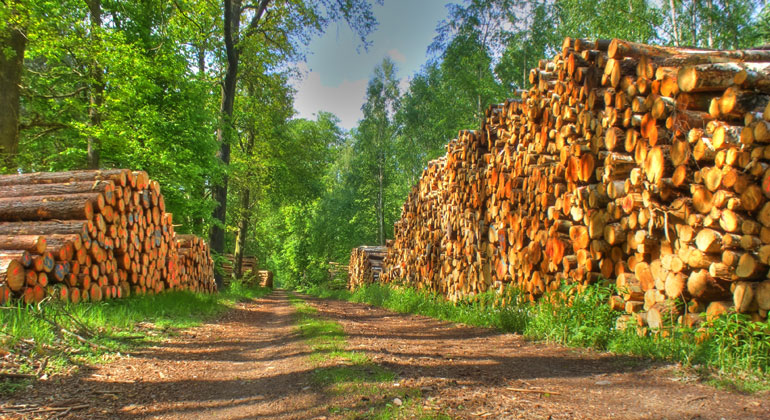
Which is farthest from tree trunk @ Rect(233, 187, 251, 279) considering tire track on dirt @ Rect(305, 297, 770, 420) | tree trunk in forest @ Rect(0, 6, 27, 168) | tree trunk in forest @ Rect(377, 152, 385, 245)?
tire track on dirt @ Rect(305, 297, 770, 420)

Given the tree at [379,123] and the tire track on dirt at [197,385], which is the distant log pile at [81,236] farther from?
the tree at [379,123]

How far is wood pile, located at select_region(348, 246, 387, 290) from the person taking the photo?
17.9 metres

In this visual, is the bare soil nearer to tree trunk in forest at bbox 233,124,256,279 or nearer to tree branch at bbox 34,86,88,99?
tree branch at bbox 34,86,88,99

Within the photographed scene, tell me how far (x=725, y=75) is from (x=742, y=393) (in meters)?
2.61

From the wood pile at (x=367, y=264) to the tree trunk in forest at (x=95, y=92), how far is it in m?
10.1

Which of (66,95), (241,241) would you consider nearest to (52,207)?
(66,95)

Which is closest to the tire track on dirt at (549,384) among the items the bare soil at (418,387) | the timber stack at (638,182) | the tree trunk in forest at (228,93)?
the bare soil at (418,387)

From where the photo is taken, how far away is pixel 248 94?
68.7 feet

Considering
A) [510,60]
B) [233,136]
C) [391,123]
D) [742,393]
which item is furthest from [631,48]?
[391,123]

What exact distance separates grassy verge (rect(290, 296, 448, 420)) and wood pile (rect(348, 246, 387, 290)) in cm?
1255

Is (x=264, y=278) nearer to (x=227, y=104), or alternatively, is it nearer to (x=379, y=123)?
(x=379, y=123)

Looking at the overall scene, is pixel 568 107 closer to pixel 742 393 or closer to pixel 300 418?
pixel 742 393

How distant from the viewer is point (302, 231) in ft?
113

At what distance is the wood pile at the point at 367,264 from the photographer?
1788 centimetres
